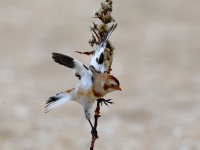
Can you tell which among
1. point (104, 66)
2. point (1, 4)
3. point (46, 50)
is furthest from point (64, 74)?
point (104, 66)

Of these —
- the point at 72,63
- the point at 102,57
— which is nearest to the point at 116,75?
the point at 102,57

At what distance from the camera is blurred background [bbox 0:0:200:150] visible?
8.95m

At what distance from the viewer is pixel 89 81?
8.08 feet

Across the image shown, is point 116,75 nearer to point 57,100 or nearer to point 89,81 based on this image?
point 57,100

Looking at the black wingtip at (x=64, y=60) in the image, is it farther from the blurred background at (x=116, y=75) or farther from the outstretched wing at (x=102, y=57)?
the blurred background at (x=116, y=75)

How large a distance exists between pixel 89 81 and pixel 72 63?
3.9 inches

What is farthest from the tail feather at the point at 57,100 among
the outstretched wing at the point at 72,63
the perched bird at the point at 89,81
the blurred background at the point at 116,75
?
the blurred background at the point at 116,75

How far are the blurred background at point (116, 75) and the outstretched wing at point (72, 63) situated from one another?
6.07m

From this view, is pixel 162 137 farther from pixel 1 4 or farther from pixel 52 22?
pixel 1 4

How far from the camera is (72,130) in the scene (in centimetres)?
902

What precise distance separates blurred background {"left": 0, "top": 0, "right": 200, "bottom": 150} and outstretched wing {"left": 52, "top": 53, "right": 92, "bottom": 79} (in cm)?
607

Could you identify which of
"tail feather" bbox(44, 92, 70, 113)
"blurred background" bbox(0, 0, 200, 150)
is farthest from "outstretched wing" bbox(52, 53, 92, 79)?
"blurred background" bbox(0, 0, 200, 150)

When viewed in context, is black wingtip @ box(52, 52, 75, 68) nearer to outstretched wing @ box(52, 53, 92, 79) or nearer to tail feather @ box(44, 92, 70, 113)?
outstretched wing @ box(52, 53, 92, 79)

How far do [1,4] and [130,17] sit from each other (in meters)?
2.70
